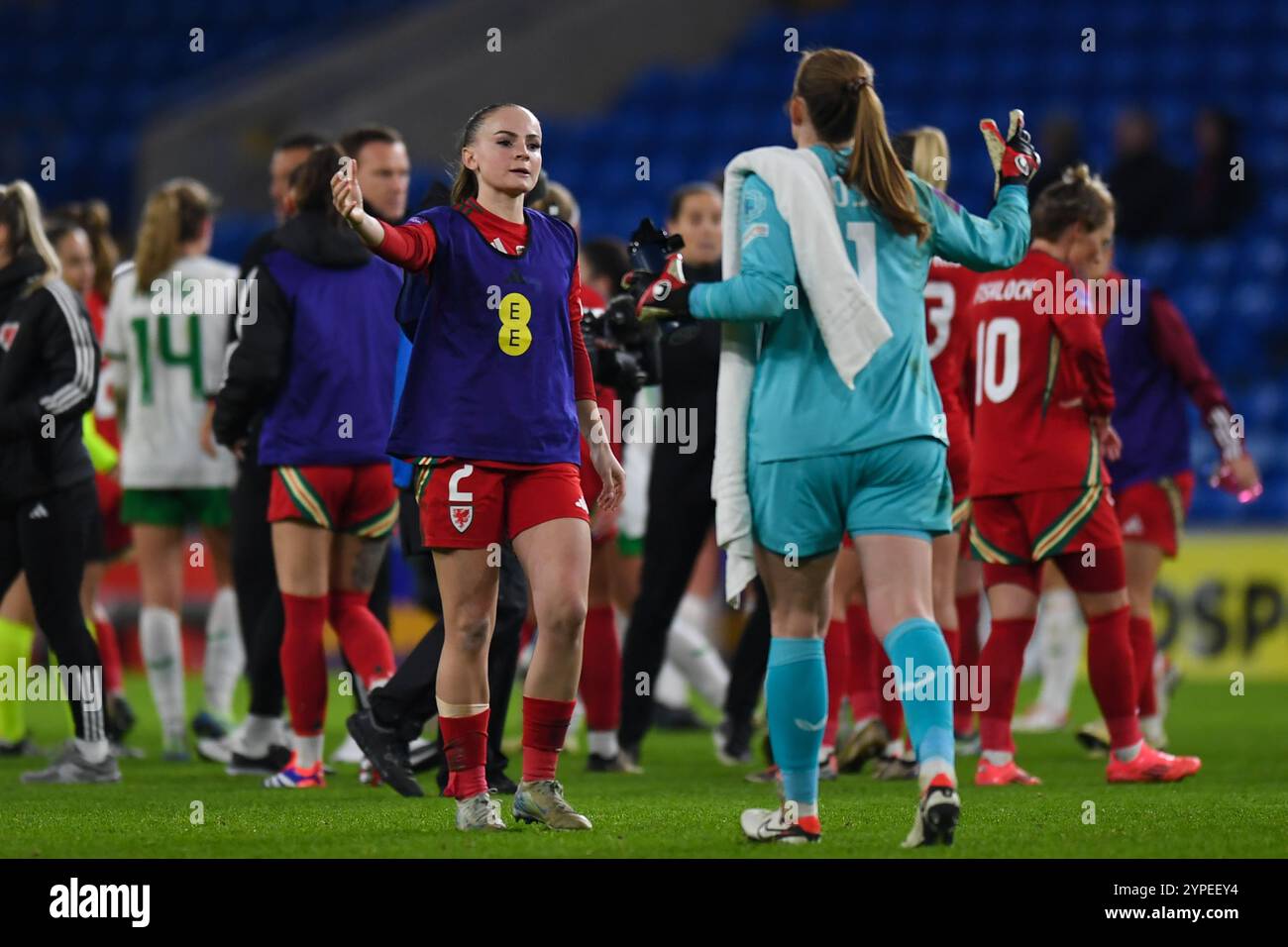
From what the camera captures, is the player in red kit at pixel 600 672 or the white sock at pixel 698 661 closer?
the player in red kit at pixel 600 672

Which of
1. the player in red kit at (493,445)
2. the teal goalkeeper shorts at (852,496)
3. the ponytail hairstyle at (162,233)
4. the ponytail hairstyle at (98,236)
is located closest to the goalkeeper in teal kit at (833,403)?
the teal goalkeeper shorts at (852,496)

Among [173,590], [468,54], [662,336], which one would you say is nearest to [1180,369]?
[662,336]

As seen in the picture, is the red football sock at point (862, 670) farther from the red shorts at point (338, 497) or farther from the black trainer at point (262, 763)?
the black trainer at point (262, 763)

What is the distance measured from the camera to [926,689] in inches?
189

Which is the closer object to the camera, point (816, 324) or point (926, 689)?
point (926, 689)

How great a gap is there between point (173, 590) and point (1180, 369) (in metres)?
4.21

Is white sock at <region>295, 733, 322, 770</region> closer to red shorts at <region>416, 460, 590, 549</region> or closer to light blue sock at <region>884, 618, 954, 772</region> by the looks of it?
red shorts at <region>416, 460, 590, 549</region>

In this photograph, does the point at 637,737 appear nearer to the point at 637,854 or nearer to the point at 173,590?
the point at 173,590

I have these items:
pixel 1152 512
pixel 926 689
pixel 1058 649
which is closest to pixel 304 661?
pixel 926 689

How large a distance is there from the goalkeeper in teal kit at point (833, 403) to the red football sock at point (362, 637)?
7.45 ft

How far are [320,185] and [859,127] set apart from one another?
2576 mm

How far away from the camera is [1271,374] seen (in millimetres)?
15094

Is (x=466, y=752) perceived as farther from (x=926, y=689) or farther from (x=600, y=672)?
(x=600, y=672)

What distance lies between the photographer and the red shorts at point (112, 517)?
9.73 metres
